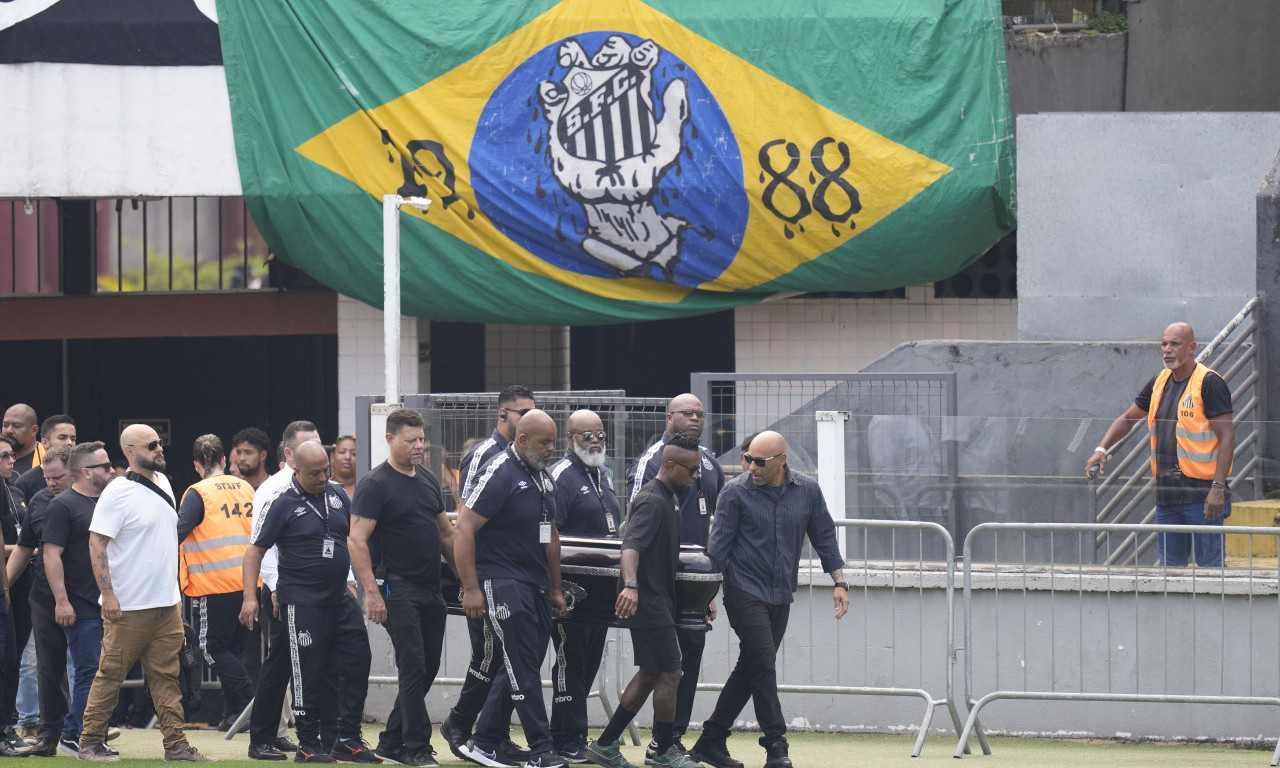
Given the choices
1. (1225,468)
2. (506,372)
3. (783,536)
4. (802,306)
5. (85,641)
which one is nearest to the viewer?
(783,536)

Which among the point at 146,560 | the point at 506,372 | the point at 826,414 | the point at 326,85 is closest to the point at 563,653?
the point at 146,560

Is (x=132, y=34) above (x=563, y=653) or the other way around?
above

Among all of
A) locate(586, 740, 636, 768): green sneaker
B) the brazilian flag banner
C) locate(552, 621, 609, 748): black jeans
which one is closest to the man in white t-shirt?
locate(552, 621, 609, 748): black jeans

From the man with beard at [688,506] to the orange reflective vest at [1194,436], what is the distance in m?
3.02

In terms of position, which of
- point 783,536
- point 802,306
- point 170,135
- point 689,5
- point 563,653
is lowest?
point 563,653

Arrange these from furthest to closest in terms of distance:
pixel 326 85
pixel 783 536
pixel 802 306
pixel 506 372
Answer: pixel 506 372, pixel 802 306, pixel 326 85, pixel 783 536

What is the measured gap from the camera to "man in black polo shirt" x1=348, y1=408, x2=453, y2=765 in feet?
27.2

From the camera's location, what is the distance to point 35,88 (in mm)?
14906

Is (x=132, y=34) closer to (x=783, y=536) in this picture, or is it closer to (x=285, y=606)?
(x=285, y=606)

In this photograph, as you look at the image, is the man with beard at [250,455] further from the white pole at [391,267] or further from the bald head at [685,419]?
the bald head at [685,419]

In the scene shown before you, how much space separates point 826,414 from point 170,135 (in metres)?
7.30

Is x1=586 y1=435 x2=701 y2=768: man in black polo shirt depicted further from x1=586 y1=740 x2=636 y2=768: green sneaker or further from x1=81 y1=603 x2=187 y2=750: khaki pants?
x1=81 y1=603 x2=187 y2=750: khaki pants

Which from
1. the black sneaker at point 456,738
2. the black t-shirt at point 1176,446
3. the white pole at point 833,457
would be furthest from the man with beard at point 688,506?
the black t-shirt at point 1176,446

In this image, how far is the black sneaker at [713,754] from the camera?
8.47 metres
